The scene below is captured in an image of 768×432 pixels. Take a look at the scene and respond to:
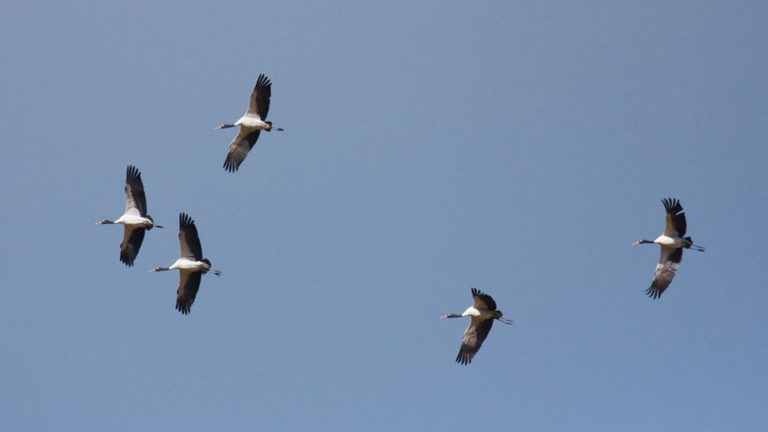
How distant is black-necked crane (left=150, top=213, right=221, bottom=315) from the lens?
96.2 ft

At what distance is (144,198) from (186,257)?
9.37 feet

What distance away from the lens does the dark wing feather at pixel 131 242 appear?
30.9m

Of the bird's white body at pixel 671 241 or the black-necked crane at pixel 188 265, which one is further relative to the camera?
the bird's white body at pixel 671 241

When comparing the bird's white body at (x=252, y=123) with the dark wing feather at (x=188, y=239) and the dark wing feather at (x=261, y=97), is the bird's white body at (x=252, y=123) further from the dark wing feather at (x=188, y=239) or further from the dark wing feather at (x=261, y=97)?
the dark wing feather at (x=188, y=239)

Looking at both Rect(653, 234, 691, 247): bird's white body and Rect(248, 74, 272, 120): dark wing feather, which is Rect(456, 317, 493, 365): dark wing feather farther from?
Rect(248, 74, 272, 120): dark wing feather

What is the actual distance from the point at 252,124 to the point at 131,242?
513 cm

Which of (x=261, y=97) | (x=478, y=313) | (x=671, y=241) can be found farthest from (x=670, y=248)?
(x=261, y=97)

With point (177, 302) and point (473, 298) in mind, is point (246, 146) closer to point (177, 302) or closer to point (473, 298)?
point (177, 302)

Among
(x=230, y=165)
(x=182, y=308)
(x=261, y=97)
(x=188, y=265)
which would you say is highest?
(x=261, y=97)

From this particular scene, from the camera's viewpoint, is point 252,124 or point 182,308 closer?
point 182,308

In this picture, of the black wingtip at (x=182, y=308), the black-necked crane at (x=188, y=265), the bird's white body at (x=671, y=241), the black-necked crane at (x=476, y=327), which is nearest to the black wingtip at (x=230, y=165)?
the black-necked crane at (x=188, y=265)

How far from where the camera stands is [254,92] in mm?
30688

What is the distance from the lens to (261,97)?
30.7 meters

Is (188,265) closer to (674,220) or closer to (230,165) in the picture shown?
(230,165)
